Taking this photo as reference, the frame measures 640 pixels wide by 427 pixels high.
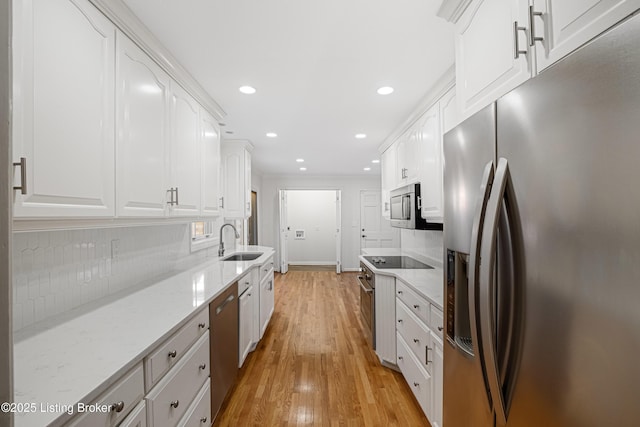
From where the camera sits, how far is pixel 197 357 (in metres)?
1.55

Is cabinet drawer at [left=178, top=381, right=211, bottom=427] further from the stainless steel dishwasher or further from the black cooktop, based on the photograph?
the black cooktop

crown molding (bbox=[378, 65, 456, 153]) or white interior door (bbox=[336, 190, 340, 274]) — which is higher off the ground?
crown molding (bbox=[378, 65, 456, 153])

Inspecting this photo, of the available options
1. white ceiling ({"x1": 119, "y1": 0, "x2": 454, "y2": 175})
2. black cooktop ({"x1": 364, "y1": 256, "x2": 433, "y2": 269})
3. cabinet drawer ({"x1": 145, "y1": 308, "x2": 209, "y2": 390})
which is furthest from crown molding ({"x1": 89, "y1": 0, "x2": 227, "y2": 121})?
black cooktop ({"x1": 364, "y1": 256, "x2": 433, "y2": 269})

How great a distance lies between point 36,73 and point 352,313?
4.01m

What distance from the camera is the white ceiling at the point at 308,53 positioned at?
1441 mm

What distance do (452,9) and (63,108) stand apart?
172 cm

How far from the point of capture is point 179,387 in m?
1.34

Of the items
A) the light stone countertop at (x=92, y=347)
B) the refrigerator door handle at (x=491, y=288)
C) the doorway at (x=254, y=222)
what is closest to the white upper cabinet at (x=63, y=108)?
the light stone countertop at (x=92, y=347)

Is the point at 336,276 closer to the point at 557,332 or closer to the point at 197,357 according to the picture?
the point at 197,357

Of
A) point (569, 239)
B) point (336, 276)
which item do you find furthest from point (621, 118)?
point (336, 276)

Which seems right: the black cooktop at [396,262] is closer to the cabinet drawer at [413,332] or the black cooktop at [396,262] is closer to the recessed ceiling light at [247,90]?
the cabinet drawer at [413,332]

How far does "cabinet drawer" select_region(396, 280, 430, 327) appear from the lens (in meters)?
1.87

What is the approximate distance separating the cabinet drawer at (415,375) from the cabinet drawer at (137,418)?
5.09 feet

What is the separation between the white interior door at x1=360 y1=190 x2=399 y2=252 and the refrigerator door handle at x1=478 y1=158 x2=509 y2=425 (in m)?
6.39
